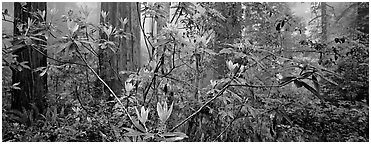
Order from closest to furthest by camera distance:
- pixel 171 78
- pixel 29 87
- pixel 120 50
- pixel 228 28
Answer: pixel 171 78 → pixel 29 87 → pixel 120 50 → pixel 228 28

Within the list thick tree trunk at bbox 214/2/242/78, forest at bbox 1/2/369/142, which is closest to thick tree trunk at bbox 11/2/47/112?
forest at bbox 1/2/369/142

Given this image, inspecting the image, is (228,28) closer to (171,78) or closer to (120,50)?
(120,50)

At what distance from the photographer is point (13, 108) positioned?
140 inches

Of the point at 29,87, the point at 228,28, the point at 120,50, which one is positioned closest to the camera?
the point at 29,87

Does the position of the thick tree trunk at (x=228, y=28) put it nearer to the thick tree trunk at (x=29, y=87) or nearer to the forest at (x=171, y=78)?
the forest at (x=171, y=78)

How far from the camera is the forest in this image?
1.74 metres

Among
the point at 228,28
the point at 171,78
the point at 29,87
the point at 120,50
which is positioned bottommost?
the point at 29,87

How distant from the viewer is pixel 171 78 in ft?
5.86

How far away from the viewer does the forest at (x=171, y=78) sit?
5.72ft

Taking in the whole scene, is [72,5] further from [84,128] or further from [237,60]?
[237,60]

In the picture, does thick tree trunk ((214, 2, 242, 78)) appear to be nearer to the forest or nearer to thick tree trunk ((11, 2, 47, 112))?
the forest

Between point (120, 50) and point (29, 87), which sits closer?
point (29, 87)

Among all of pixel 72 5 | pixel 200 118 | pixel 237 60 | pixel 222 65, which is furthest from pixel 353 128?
pixel 72 5

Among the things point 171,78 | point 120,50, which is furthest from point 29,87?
point 171,78
